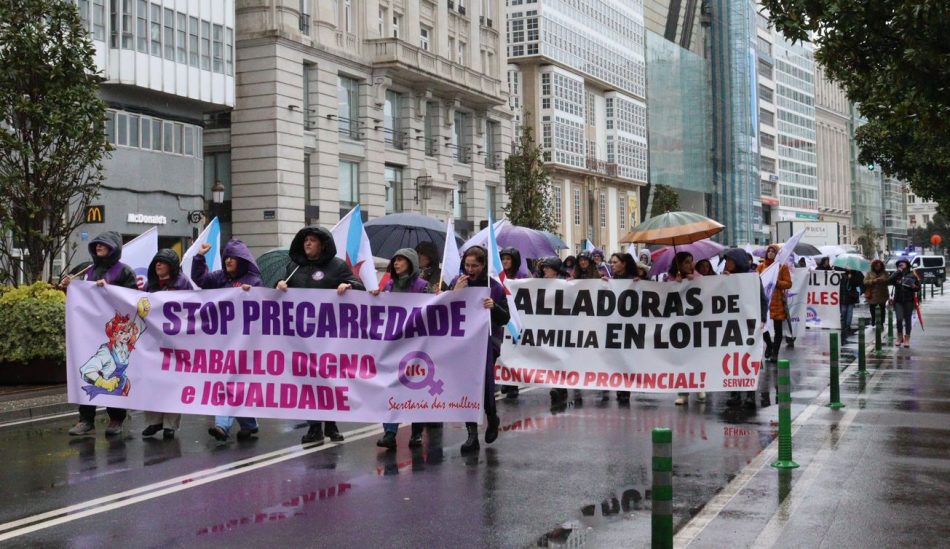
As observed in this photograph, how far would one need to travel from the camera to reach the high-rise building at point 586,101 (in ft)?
233

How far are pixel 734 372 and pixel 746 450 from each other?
261 centimetres

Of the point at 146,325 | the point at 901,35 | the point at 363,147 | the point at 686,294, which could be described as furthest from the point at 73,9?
the point at 363,147

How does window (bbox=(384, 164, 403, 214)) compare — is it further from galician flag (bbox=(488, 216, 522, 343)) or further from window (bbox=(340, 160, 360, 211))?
Answer: galician flag (bbox=(488, 216, 522, 343))

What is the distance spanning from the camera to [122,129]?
34.2 m

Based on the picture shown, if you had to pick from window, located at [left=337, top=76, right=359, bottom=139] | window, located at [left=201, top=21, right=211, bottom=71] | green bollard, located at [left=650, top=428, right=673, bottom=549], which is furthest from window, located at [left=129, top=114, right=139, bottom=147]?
green bollard, located at [left=650, top=428, right=673, bottom=549]

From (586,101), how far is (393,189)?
34.0 meters

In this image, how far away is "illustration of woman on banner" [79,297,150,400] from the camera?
428 inches

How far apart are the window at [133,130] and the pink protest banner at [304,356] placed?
2518 centimetres

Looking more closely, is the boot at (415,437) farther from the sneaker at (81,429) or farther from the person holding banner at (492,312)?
the sneaker at (81,429)

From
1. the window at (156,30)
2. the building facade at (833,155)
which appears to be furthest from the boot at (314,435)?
the building facade at (833,155)

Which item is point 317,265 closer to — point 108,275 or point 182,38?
point 108,275

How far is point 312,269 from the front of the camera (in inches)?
408

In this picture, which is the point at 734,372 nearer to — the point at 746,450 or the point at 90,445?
the point at 746,450

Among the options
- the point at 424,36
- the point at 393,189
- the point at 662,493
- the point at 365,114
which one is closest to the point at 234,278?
the point at 662,493
